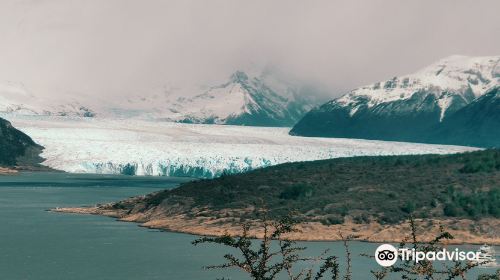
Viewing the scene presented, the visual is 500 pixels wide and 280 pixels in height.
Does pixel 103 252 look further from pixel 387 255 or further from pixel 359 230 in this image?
pixel 387 255

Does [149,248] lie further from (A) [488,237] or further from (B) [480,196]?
(B) [480,196]

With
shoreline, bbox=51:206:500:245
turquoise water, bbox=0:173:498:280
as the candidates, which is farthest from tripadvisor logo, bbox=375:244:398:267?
shoreline, bbox=51:206:500:245

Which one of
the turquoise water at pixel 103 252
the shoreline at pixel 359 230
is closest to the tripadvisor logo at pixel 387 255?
the turquoise water at pixel 103 252

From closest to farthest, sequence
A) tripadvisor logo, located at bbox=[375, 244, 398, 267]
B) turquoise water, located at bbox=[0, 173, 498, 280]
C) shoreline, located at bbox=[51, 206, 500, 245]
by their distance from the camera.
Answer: tripadvisor logo, located at bbox=[375, 244, 398, 267] < turquoise water, located at bbox=[0, 173, 498, 280] < shoreline, located at bbox=[51, 206, 500, 245]

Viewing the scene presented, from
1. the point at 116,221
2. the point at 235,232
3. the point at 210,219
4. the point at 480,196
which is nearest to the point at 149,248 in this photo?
the point at 235,232

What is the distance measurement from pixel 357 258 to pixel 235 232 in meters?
33.5

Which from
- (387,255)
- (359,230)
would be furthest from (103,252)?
(387,255)

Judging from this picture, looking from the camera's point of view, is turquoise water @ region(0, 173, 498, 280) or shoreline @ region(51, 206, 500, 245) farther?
shoreline @ region(51, 206, 500, 245)

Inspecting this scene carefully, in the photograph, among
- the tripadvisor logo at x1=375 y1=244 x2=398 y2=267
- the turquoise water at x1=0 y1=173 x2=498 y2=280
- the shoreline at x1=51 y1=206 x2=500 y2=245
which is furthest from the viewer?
the shoreline at x1=51 y1=206 x2=500 y2=245

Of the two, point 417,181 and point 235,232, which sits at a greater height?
point 417,181

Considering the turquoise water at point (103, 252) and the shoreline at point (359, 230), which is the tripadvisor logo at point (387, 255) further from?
the shoreline at point (359, 230)

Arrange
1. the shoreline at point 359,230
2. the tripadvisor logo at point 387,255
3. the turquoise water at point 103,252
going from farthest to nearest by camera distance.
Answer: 1. the shoreline at point 359,230
2. the turquoise water at point 103,252
3. the tripadvisor logo at point 387,255

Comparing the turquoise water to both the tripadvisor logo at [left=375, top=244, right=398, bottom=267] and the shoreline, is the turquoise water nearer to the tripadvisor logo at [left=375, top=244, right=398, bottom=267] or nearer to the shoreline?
the shoreline

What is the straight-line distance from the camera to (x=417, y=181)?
656 ft
